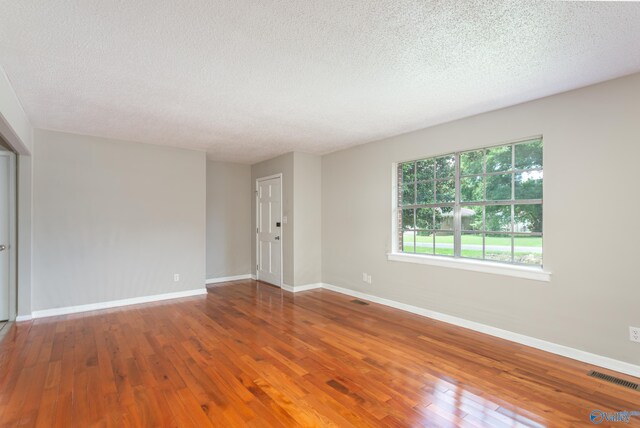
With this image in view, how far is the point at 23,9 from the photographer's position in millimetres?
1787

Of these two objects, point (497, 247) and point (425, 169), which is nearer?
point (497, 247)

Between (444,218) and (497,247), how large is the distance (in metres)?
0.73

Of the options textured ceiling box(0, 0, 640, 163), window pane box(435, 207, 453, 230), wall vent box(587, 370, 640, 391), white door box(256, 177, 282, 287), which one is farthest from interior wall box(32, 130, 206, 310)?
wall vent box(587, 370, 640, 391)

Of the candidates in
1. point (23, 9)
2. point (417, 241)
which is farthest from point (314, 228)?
point (23, 9)

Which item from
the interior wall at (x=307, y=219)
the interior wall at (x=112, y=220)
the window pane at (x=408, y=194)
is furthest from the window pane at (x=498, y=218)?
the interior wall at (x=112, y=220)

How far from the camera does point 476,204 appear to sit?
3750 mm

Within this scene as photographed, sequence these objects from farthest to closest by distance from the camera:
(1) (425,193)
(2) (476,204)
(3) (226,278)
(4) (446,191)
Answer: (3) (226,278) → (1) (425,193) → (4) (446,191) → (2) (476,204)

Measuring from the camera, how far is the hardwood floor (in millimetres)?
2092

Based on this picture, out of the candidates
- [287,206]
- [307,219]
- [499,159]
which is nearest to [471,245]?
[499,159]

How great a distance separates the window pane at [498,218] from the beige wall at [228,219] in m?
4.69

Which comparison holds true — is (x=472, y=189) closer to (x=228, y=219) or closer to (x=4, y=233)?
(x=228, y=219)

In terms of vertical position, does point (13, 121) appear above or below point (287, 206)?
above

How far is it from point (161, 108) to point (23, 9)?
162 cm

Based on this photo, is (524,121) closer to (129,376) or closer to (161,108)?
(161,108)
